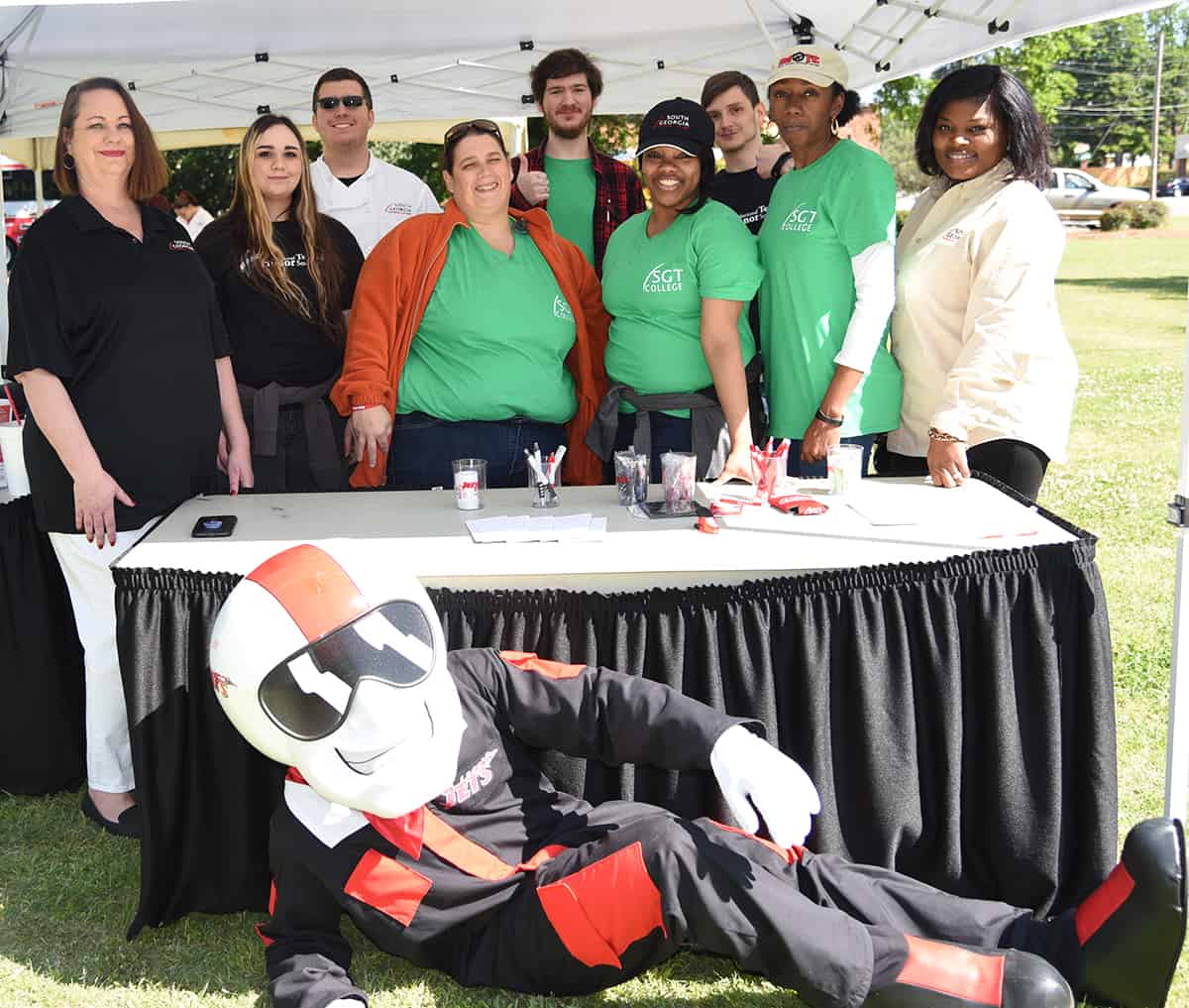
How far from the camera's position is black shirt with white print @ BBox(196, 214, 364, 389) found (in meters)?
3.24

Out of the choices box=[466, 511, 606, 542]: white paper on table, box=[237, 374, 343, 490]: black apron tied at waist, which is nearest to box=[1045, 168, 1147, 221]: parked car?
box=[237, 374, 343, 490]: black apron tied at waist

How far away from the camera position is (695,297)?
10.1 ft

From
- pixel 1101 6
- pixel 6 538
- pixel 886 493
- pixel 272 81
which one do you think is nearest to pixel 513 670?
pixel 886 493

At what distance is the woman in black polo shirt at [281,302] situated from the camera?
10.6 feet

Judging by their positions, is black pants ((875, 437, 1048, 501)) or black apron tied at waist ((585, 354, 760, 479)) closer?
black pants ((875, 437, 1048, 501))

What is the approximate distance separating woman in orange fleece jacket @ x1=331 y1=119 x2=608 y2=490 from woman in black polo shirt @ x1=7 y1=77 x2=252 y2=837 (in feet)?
1.34

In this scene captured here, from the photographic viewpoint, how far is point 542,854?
2.20 m

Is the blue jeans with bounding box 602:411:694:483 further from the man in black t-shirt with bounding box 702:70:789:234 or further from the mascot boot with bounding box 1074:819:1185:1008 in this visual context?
the mascot boot with bounding box 1074:819:1185:1008

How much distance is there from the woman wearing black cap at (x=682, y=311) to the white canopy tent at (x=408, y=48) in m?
1.98

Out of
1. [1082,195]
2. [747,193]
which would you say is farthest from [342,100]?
[1082,195]

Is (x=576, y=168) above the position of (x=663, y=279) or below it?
above

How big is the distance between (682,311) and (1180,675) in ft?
4.58

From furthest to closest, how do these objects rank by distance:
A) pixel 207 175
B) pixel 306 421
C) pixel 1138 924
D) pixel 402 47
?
pixel 207 175 → pixel 402 47 → pixel 306 421 → pixel 1138 924

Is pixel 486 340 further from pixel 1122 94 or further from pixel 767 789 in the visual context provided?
pixel 1122 94
